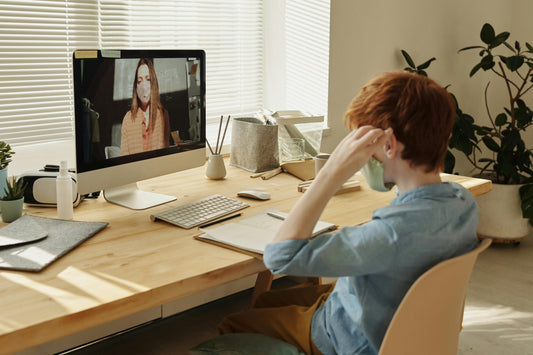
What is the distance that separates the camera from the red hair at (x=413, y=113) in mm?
1266

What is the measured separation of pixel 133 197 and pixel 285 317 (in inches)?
28.9

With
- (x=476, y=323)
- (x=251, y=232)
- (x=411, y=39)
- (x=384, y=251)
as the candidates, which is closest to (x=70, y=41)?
(x=251, y=232)

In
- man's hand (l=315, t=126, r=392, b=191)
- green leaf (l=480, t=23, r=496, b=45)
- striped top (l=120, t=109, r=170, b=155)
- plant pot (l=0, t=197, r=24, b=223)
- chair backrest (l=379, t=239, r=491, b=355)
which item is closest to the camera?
chair backrest (l=379, t=239, r=491, b=355)

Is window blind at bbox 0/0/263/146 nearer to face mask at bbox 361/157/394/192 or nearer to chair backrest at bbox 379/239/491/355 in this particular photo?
face mask at bbox 361/157/394/192

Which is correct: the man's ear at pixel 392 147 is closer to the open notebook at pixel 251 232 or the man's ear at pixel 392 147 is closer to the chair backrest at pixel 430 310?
the chair backrest at pixel 430 310

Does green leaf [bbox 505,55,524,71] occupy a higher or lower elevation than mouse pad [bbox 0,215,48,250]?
higher

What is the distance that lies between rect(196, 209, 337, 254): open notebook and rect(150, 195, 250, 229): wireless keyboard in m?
0.09

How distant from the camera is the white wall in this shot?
3092mm

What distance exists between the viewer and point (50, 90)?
244 centimetres

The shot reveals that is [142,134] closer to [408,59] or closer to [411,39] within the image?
[408,59]

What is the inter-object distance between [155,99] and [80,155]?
336mm

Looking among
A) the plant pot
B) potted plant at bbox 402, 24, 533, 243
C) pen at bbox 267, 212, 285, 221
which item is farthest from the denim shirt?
potted plant at bbox 402, 24, 533, 243

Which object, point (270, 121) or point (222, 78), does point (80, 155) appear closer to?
point (270, 121)

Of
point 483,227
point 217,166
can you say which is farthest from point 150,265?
point 483,227
